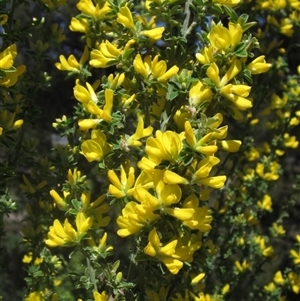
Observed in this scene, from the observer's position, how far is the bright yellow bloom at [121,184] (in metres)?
1.33

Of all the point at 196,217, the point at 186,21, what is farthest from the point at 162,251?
the point at 186,21

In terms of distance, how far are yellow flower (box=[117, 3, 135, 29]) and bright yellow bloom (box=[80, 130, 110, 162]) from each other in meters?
0.27

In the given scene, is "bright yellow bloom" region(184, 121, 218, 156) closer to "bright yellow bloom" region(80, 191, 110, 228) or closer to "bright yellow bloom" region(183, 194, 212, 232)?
"bright yellow bloom" region(183, 194, 212, 232)

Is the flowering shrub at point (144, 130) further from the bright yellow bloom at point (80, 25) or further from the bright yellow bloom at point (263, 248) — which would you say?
the bright yellow bloom at point (263, 248)

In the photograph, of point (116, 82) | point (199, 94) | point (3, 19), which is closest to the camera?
point (199, 94)

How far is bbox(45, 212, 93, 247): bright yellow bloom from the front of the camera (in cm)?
145

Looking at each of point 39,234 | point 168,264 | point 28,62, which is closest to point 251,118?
point 39,234

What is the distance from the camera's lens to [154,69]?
4.65 feet

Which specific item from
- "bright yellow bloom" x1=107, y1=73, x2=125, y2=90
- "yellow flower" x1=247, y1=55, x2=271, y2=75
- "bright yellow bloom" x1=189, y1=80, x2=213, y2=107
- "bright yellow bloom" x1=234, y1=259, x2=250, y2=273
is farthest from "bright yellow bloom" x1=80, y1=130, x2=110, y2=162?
"bright yellow bloom" x1=234, y1=259, x2=250, y2=273

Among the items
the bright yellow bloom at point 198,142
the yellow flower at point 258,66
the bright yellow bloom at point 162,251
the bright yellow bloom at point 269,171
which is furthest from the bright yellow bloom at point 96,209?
the bright yellow bloom at point 269,171

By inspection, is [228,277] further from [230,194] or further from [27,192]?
[27,192]

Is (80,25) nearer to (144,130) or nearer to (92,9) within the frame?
(92,9)

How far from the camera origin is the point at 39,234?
216 cm

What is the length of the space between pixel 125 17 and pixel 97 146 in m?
0.32
